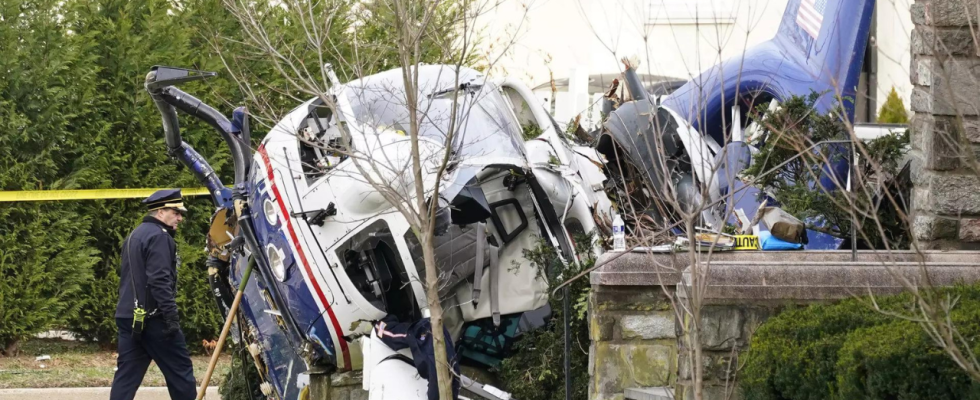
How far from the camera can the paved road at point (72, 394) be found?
9.80 m

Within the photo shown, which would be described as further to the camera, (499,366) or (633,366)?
(499,366)

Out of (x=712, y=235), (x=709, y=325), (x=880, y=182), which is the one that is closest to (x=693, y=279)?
(x=709, y=325)

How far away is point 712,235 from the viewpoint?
21.8ft

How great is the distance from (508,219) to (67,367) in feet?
15.7

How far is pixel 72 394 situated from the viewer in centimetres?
1003

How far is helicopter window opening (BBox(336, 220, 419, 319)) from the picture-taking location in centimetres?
852

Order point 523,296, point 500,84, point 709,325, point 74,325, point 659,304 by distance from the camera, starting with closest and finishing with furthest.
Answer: point 709,325
point 659,304
point 523,296
point 500,84
point 74,325

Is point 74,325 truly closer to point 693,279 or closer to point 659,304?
point 659,304

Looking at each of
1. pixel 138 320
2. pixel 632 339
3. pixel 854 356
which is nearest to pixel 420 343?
pixel 632 339

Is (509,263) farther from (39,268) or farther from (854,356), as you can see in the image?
(39,268)

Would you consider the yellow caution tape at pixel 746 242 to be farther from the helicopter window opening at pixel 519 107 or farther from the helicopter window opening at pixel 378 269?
the helicopter window opening at pixel 519 107

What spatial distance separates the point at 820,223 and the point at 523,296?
6.28ft

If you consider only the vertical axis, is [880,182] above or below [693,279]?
above

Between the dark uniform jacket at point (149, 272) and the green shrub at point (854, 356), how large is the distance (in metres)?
4.76
